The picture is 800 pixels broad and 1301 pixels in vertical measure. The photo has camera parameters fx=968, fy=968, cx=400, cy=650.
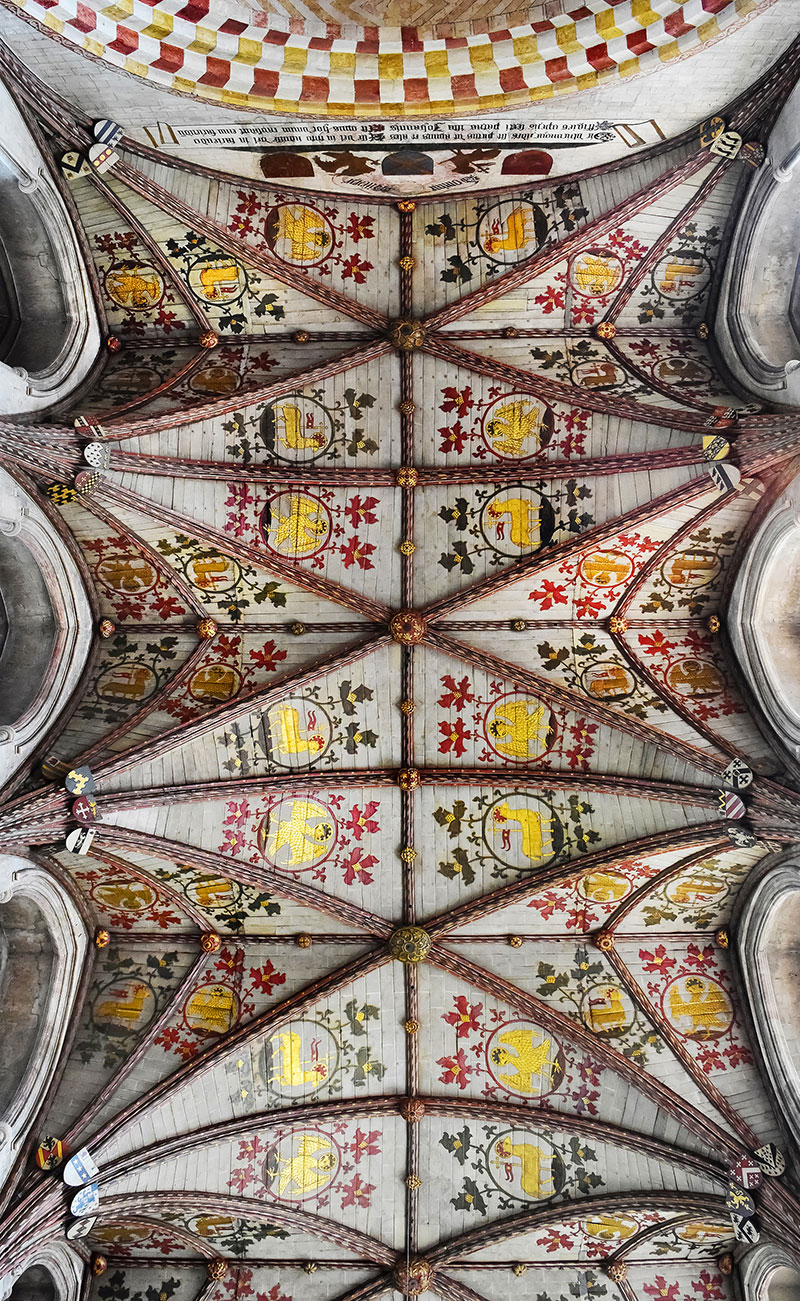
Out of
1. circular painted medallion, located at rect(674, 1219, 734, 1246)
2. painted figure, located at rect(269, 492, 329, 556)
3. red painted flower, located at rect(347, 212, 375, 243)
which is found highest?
red painted flower, located at rect(347, 212, 375, 243)

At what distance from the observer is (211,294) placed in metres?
11.5

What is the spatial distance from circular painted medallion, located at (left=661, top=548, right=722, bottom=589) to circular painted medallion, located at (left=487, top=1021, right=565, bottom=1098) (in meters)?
5.76

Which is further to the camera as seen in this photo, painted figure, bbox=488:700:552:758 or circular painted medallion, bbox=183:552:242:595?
painted figure, bbox=488:700:552:758

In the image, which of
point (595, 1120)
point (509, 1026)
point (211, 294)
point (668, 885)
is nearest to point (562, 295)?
point (211, 294)

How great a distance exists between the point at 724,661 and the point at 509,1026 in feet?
17.2

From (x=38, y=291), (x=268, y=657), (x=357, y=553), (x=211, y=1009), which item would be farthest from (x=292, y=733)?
(x=38, y=291)

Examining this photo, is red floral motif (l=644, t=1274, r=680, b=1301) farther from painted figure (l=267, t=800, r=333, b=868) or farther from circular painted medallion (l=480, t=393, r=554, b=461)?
circular painted medallion (l=480, t=393, r=554, b=461)

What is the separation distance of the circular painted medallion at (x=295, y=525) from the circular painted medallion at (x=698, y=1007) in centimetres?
698

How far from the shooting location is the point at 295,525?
11742mm

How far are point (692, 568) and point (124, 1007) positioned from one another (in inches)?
343

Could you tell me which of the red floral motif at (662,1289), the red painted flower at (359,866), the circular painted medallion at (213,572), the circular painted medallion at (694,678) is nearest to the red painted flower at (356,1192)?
the red floral motif at (662,1289)

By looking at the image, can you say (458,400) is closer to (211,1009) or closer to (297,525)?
(297,525)

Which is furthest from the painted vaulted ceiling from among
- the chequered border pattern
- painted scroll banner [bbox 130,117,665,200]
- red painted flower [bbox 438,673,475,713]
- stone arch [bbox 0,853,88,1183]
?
the chequered border pattern

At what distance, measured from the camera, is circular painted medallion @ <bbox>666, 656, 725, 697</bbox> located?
11703mm
